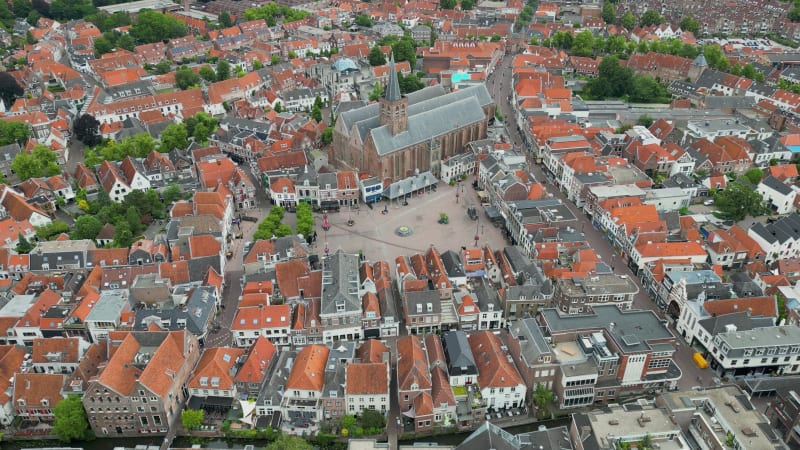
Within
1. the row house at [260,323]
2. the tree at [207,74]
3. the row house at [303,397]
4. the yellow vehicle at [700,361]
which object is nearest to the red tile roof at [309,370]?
the row house at [303,397]

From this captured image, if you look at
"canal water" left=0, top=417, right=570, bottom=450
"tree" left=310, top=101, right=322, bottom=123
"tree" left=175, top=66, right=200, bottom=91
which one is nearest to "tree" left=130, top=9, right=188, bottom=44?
"tree" left=175, top=66, right=200, bottom=91

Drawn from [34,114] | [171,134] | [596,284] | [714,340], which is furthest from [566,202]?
[34,114]

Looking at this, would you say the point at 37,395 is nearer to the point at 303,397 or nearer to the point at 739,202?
the point at 303,397

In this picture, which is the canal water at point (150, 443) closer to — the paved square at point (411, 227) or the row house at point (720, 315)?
the row house at point (720, 315)

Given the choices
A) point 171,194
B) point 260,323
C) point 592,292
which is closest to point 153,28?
point 171,194

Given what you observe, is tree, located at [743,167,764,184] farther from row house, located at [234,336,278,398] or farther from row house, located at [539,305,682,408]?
row house, located at [234,336,278,398]

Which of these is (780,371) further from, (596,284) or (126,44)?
(126,44)
